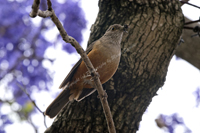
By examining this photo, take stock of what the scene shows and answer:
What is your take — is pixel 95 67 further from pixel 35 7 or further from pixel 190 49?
pixel 190 49

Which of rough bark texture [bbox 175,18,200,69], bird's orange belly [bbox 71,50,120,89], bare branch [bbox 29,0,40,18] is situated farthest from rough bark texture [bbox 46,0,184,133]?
bare branch [bbox 29,0,40,18]

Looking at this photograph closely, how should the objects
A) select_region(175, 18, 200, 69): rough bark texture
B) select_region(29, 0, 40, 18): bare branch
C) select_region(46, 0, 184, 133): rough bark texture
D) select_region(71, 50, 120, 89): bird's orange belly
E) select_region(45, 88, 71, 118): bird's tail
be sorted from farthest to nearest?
select_region(175, 18, 200, 69): rough bark texture → select_region(45, 88, 71, 118): bird's tail → select_region(46, 0, 184, 133): rough bark texture → select_region(71, 50, 120, 89): bird's orange belly → select_region(29, 0, 40, 18): bare branch

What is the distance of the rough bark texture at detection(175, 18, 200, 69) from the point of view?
12.5ft

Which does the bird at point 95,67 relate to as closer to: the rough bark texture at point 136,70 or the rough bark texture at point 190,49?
the rough bark texture at point 136,70

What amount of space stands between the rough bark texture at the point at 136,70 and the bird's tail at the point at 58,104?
0.07 m

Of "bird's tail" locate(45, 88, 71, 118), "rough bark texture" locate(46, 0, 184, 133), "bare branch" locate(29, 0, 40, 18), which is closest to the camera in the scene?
"bare branch" locate(29, 0, 40, 18)

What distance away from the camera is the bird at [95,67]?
8.45 ft

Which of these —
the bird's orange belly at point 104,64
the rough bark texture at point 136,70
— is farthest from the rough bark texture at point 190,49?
the bird's orange belly at point 104,64

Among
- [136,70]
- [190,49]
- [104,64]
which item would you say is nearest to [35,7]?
[104,64]

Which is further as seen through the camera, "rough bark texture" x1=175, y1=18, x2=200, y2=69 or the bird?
"rough bark texture" x1=175, y1=18, x2=200, y2=69

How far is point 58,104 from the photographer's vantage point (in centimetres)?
285

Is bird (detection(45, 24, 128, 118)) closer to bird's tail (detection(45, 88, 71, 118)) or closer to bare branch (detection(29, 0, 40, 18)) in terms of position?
bird's tail (detection(45, 88, 71, 118))

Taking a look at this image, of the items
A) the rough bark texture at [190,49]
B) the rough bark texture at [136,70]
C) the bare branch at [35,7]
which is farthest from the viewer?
A: the rough bark texture at [190,49]

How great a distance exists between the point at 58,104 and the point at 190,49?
8.70ft
